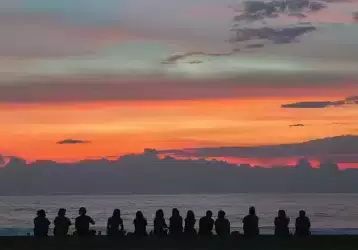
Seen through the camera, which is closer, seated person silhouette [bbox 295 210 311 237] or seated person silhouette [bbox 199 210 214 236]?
seated person silhouette [bbox 295 210 311 237]

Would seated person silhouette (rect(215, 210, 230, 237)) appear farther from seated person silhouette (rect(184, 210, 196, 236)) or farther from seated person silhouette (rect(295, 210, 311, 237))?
seated person silhouette (rect(295, 210, 311, 237))

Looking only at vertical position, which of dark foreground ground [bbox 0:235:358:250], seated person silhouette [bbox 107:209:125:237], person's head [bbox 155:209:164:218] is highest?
person's head [bbox 155:209:164:218]

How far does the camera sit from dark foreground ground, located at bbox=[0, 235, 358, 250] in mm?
18312

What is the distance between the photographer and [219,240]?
62.8ft

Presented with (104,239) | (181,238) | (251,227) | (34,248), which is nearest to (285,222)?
(251,227)

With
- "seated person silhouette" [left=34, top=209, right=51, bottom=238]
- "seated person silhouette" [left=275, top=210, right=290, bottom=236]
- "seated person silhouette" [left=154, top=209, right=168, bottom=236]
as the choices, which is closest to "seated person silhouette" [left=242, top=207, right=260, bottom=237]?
"seated person silhouette" [left=275, top=210, right=290, bottom=236]

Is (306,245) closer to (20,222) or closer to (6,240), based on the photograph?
(6,240)

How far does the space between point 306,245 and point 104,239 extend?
17.2ft

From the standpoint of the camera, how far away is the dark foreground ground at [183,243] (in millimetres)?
A: 18312

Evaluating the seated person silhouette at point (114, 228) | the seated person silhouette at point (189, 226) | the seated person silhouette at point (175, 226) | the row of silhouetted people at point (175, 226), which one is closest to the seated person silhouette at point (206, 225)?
the row of silhouetted people at point (175, 226)

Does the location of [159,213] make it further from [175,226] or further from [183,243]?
[183,243]

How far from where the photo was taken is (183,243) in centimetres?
1894

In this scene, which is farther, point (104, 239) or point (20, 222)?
point (20, 222)

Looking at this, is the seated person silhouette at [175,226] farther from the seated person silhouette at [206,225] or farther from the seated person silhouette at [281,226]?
the seated person silhouette at [281,226]
